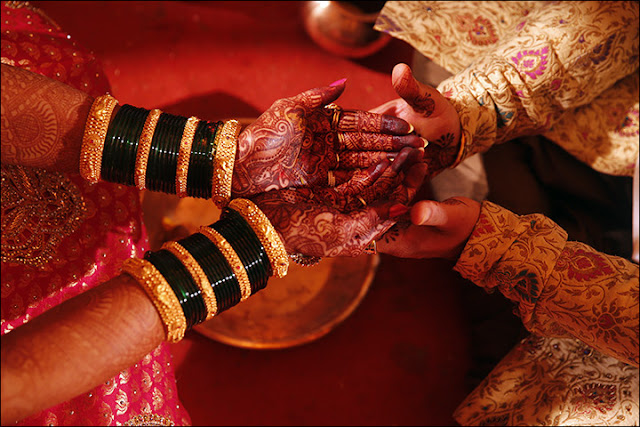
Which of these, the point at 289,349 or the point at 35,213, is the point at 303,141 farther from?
the point at 289,349

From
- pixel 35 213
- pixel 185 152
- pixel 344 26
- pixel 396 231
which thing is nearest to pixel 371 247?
pixel 396 231

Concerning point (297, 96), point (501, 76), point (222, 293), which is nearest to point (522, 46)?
point (501, 76)

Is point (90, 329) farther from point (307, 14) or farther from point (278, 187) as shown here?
point (307, 14)

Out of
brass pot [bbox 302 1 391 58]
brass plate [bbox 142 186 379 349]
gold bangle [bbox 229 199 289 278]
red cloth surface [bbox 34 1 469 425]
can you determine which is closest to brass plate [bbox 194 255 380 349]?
brass plate [bbox 142 186 379 349]

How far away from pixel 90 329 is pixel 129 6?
54.9 inches

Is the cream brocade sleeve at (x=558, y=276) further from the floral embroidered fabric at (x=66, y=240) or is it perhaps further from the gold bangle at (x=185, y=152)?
the floral embroidered fabric at (x=66, y=240)

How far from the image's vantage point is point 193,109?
1.55 m

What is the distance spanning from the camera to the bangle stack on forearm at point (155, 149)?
85 centimetres

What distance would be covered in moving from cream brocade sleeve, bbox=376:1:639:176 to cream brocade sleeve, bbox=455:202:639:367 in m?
0.30

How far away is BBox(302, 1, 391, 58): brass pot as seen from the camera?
5.14 ft

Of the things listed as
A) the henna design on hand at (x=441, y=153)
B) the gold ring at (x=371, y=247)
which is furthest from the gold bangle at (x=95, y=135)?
the henna design on hand at (x=441, y=153)

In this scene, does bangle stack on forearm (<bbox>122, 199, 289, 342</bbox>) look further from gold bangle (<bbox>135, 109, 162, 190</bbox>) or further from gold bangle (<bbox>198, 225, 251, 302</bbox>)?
gold bangle (<bbox>135, 109, 162, 190</bbox>)

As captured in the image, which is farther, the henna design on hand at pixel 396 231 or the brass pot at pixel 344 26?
the brass pot at pixel 344 26

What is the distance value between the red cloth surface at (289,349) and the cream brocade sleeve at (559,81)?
23cm
